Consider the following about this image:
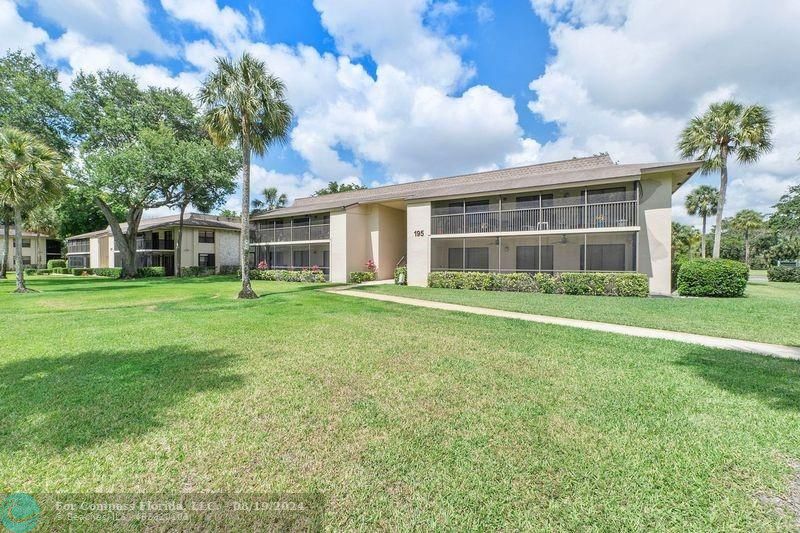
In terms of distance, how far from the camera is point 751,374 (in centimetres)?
527

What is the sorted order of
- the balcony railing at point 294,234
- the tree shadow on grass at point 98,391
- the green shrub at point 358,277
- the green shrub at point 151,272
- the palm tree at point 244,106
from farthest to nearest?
the green shrub at point 151,272, the balcony railing at point 294,234, the green shrub at point 358,277, the palm tree at point 244,106, the tree shadow on grass at point 98,391

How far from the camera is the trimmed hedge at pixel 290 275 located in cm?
2392

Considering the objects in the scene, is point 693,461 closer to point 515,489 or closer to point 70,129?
point 515,489

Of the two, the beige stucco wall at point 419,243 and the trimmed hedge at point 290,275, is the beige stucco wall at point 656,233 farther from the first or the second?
the trimmed hedge at point 290,275

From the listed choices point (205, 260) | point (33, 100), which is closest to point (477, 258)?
point (205, 260)

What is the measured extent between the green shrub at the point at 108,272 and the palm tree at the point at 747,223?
82214 mm

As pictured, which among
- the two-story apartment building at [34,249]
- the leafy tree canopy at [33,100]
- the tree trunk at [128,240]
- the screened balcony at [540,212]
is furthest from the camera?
the two-story apartment building at [34,249]

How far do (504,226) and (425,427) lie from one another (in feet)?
55.0

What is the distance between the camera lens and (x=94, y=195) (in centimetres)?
2489

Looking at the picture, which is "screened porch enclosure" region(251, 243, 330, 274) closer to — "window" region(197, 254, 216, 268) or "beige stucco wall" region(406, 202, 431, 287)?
"beige stucco wall" region(406, 202, 431, 287)

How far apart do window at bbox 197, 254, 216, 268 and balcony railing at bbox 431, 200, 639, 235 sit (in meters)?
25.4

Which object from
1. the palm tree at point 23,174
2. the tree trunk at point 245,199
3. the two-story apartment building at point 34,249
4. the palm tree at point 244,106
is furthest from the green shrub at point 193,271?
the two-story apartment building at point 34,249

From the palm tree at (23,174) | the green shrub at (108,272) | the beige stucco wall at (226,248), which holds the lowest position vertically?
the green shrub at (108,272)

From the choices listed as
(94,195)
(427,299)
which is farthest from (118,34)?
(427,299)
